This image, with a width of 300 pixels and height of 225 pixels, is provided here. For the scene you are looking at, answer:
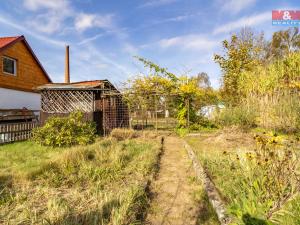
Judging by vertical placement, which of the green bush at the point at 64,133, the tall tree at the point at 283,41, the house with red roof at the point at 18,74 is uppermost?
the tall tree at the point at 283,41

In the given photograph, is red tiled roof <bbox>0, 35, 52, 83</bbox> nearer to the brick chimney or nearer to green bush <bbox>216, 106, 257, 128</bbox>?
the brick chimney

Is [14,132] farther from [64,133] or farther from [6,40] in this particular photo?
[6,40]

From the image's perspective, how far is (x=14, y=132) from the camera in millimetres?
11102

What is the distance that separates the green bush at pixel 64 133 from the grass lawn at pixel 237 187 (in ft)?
17.5

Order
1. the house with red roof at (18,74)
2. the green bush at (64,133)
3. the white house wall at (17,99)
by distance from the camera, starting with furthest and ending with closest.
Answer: the house with red roof at (18,74) → the white house wall at (17,99) → the green bush at (64,133)

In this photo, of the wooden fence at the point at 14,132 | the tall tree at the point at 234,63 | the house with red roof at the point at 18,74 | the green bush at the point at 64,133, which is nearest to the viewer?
the green bush at the point at 64,133

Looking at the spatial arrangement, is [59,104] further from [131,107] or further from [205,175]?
[205,175]

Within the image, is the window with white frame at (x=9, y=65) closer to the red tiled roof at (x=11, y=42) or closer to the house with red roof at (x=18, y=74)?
the house with red roof at (x=18, y=74)

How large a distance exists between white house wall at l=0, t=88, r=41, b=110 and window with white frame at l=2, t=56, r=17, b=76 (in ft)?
4.69

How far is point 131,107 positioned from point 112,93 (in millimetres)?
1826

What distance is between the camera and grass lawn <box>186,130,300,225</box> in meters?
2.39

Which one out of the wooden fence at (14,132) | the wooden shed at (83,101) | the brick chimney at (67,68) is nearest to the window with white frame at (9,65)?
the wooden shed at (83,101)

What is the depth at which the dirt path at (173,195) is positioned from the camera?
3521 mm

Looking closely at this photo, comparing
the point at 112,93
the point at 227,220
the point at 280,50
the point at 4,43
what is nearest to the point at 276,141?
the point at 227,220
